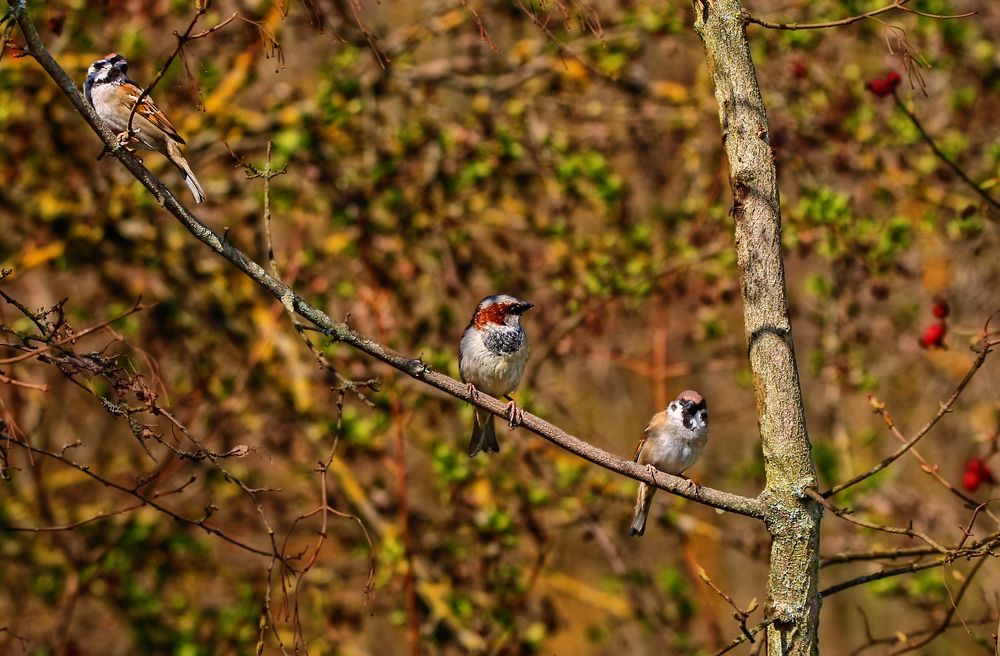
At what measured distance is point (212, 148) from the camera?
6645 mm

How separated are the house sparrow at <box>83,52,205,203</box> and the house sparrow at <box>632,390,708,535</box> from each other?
2.17 m

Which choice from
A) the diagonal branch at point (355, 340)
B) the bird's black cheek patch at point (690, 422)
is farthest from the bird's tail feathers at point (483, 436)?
the diagonal branch at point (355, 340)

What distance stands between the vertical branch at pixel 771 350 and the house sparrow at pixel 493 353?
65.7 inches

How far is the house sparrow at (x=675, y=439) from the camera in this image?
4852 mm

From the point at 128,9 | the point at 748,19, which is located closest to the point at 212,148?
the point at 128,9

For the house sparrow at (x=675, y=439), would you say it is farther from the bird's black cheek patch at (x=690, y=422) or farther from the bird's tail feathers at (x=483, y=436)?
the bird's tail feathers at (x=483, y=436)

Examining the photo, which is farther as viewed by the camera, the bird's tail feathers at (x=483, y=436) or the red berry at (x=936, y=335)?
the bird's tail feathers at (x=483, y=436)

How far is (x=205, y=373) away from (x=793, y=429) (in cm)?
456

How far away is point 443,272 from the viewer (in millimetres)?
6707

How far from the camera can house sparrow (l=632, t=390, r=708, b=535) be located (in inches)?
191

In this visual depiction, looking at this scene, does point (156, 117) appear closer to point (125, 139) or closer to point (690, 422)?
point (125, 139)

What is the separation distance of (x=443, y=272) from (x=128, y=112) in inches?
109

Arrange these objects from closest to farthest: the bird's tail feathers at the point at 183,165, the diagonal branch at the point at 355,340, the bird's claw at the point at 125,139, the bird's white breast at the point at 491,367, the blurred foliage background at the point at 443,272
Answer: the diagonal branch at the point at 355,340 → the bird's claw at the point at 125,139 → the bird's tail feathers at the point at 183,165 → the bird's white breast at the point at 491,367 → the blurred foliage background at the point at 443,272

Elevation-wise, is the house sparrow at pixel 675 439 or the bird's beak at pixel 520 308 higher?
the bird's beak at pixel 520 308
